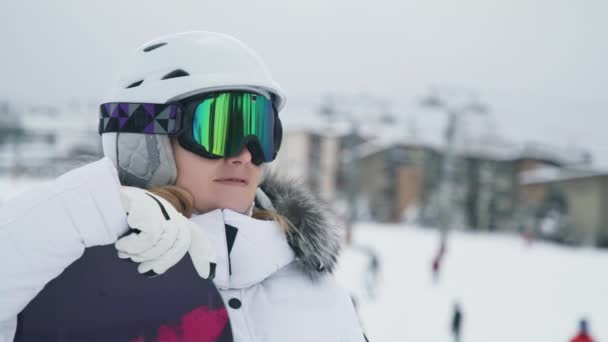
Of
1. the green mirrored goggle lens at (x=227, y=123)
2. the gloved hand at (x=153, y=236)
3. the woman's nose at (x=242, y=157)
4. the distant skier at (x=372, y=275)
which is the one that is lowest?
the distant skier at (x=372, y=275)

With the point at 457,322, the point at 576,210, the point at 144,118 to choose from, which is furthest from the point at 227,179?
the point at 576,210

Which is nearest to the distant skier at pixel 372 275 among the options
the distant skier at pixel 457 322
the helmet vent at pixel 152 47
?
the distant skier at pixel 457 322

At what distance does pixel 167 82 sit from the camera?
171 centimetres

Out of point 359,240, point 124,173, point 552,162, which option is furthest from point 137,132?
point 552,162

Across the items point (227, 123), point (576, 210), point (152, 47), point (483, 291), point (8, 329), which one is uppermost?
point (152, 47)

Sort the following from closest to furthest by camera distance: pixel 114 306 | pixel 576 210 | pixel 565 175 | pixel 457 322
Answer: pixel 114 306, pixel 457 322, pixel 576 210, pixel 565 175

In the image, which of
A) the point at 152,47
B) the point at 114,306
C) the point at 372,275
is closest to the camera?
the point at 114,306

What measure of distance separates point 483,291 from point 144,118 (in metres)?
15.5

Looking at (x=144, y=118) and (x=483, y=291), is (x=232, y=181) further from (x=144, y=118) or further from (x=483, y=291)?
(x=483, y=291)

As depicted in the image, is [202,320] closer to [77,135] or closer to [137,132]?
[137,132]

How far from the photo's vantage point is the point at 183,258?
1.36 metres

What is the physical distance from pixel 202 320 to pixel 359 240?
23474mm

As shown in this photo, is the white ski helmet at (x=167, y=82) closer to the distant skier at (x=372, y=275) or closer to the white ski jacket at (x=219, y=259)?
the white ski jacket at (x=219, y=259)

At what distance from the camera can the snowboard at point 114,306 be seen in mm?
1210
